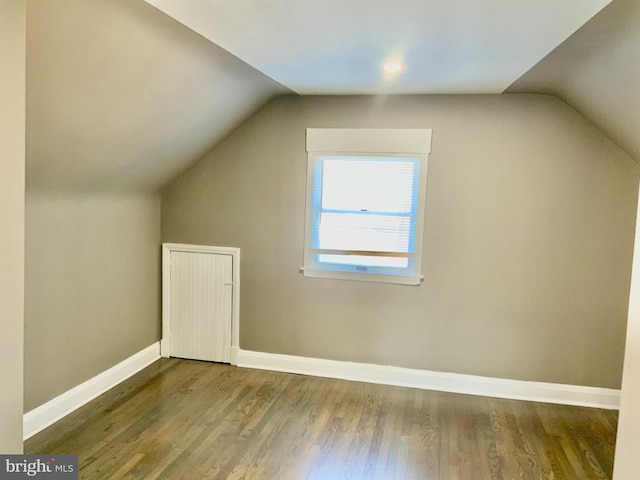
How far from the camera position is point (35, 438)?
2.95 m

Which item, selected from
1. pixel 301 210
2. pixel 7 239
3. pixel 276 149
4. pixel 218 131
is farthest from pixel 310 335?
pixel 7 239

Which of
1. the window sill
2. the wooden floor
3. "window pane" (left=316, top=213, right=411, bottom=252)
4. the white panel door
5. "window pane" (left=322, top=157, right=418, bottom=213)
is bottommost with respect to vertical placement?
the wooden floor

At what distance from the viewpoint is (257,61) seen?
9.64ft

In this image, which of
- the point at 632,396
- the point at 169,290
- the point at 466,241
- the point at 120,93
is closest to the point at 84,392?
the point at 169,290

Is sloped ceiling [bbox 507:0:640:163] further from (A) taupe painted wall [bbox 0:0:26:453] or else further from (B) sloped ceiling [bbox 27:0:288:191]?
(A) taupe painted wall [bbox 0:0:26:453]

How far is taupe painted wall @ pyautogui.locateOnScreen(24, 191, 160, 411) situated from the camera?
3.01m

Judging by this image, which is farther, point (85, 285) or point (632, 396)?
point (85, 285)

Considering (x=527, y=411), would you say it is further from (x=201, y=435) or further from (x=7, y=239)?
(x=7, y=239)

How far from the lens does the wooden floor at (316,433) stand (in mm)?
2809

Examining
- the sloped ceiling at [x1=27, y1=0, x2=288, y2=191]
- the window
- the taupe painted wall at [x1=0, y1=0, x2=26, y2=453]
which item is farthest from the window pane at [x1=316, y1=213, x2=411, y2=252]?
the taupe painted wall at [x1=0, y1=0, x2=26, y2=453]

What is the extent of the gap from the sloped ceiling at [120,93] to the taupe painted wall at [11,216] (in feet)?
1.02

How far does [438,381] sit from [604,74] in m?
2.48

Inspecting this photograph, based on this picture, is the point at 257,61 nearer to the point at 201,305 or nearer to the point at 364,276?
the point at 364,276

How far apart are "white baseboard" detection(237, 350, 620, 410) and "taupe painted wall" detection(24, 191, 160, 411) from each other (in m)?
1.01
